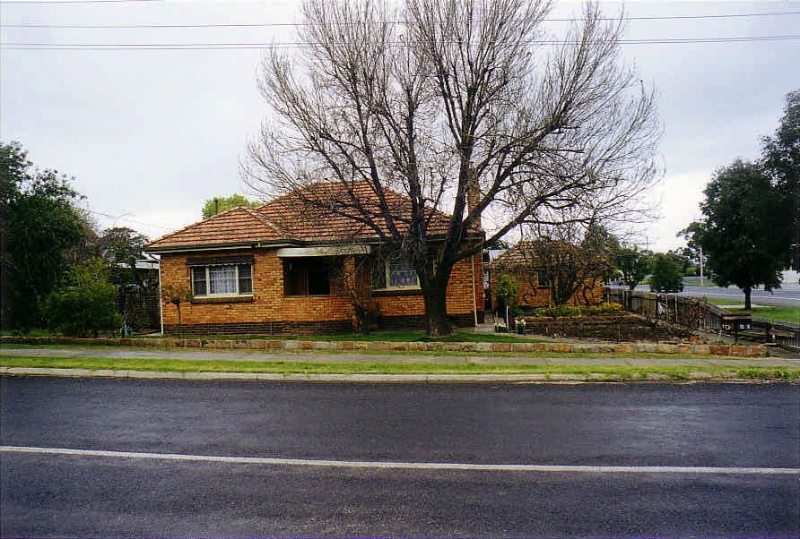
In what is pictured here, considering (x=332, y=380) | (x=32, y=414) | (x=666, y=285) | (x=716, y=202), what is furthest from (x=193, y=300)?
(x=666, y=285)

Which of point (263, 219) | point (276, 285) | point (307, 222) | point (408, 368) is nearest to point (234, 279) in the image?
point (276, 285)

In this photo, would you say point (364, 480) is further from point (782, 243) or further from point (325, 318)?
point (782, 243)

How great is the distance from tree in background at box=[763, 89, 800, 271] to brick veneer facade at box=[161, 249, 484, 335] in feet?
38.8

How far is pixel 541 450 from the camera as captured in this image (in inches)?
263

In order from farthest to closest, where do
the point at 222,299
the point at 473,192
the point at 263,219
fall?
the point at 263,219 < the point at 222,299 < the point at 473,192

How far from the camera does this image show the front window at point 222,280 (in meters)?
20.2

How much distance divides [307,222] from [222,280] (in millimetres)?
4900

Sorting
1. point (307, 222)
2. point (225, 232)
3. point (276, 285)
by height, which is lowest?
point (276, 285)

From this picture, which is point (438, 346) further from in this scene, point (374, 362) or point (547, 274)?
point (547, 274)

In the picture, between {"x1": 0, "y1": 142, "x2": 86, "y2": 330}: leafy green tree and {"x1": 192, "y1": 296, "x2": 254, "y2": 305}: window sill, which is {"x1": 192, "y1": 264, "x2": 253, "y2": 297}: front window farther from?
{"x1": 0, "y1": 142, "x2": 86, "y2": 330}: leafy green tree

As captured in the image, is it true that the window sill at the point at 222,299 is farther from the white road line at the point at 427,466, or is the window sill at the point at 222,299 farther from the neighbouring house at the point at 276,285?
the white road line at the point at 427,466

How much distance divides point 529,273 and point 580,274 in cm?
231

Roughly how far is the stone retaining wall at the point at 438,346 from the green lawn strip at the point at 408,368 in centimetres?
212

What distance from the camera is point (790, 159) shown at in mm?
21625
